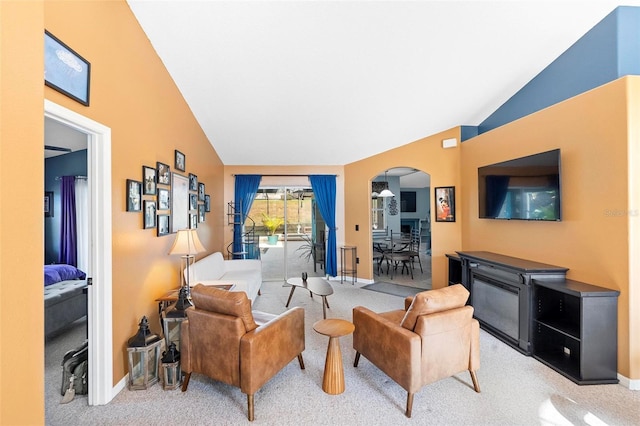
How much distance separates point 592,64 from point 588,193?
1.42 metres

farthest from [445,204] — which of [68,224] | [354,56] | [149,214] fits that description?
[68,224]

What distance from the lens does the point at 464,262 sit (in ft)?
12.8

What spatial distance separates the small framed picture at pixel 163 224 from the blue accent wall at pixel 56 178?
9.41 ft

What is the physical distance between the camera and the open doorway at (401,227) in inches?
249

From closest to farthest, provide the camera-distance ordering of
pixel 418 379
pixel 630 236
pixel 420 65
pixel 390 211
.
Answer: pixel 418 379
pixel 630 236
pixel 420 65
pixel 390 211

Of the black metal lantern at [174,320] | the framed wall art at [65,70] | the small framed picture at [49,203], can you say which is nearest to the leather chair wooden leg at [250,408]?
the black metal lantern at [174,320]

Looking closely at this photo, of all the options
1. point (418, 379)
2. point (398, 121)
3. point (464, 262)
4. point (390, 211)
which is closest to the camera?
point (418, 379)

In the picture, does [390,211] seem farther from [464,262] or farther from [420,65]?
[420,65]

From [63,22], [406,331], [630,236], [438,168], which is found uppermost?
[63,22]

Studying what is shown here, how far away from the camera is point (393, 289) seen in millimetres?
5379

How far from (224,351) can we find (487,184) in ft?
12.3

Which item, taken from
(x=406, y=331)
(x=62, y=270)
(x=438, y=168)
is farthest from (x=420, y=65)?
(x=62, y=270)

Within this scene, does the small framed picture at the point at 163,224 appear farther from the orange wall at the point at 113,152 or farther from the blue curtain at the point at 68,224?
the blue curtain at the point at 68,224

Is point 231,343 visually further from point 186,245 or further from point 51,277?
point 51,277
